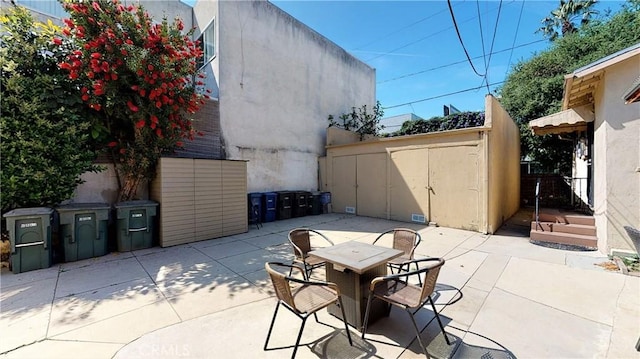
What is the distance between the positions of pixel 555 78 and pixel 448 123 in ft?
14.8

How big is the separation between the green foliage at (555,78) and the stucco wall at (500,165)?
335 cm

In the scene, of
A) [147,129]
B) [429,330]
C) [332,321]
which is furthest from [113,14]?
[429,330]

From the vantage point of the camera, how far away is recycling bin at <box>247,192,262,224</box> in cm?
765

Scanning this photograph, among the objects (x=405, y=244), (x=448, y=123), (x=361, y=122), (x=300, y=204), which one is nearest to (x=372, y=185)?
(x=300, y=204)

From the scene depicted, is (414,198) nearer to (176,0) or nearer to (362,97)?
(362,97)

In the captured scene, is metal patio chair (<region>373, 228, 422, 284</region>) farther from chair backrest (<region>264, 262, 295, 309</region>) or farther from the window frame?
the window frame

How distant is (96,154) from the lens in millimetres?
5395

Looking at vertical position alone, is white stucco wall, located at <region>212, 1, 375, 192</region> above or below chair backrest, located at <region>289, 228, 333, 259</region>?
above

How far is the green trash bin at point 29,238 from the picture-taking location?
155 inches

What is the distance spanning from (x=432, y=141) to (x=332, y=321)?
6.15 m

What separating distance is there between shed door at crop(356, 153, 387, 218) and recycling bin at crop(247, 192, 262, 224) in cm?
352

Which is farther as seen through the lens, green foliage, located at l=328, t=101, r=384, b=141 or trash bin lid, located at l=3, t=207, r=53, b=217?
green foliage, located at l=328, t=101, r=384, b=141

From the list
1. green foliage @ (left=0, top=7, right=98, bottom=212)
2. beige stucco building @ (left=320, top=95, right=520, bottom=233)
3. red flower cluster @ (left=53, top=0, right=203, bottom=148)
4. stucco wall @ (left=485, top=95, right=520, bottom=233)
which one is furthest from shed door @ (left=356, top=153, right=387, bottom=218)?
green foliage @ (left=0, top=7, right=98, bottom=212)

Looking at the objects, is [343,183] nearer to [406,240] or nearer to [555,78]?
[406,240]
